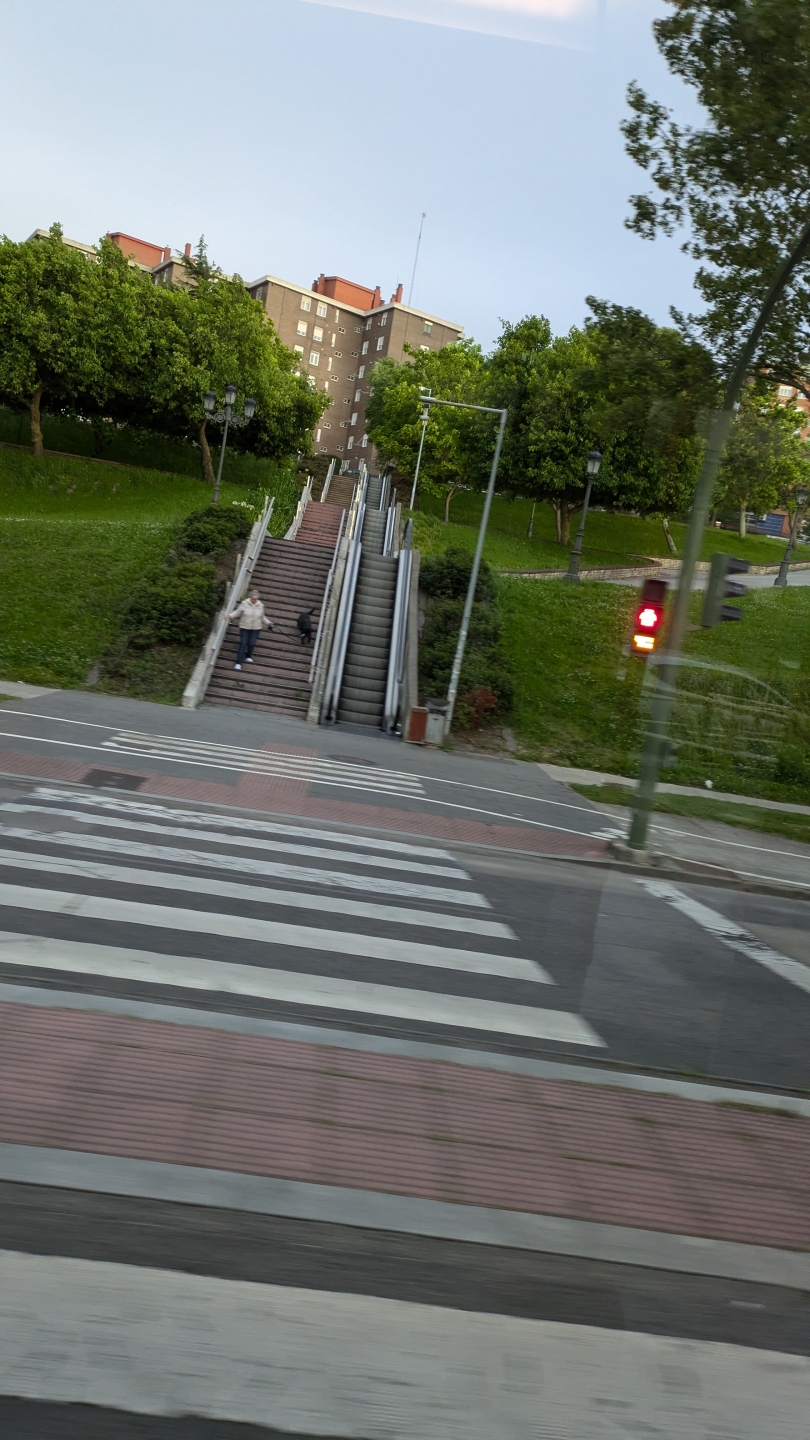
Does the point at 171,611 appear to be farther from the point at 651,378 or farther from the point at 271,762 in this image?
the point at 651,378

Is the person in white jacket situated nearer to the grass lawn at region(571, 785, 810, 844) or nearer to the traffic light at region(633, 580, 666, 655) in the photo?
the grass lawn at region(571, 785, 810, 844)

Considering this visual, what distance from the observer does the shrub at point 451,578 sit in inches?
1051

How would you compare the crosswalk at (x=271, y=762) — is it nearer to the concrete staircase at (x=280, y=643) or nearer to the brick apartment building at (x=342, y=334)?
the concrete staircase at (x=280, y=643)

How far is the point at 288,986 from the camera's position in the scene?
19.3ft

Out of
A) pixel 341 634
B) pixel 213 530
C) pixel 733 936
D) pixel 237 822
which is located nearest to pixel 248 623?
pixel 341 634

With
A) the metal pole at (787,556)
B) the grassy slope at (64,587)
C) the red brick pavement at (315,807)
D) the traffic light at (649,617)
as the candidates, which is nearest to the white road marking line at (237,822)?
the red brick pavement at (315,807)

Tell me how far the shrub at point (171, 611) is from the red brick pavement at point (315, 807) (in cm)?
959

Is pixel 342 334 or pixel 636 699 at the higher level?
pixel 342 334

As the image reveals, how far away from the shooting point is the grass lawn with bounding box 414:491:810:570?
4609cm

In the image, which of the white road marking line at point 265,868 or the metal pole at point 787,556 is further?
the metal pole at point 787,556

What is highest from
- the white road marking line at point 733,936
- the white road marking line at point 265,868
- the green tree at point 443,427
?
the green tree at point 443,427

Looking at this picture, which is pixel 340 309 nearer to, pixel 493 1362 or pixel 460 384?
pixel 460 384

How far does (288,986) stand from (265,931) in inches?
35.0

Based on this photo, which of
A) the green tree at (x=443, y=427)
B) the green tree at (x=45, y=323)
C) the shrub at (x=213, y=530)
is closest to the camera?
the shrub at (x=213, y=530)
